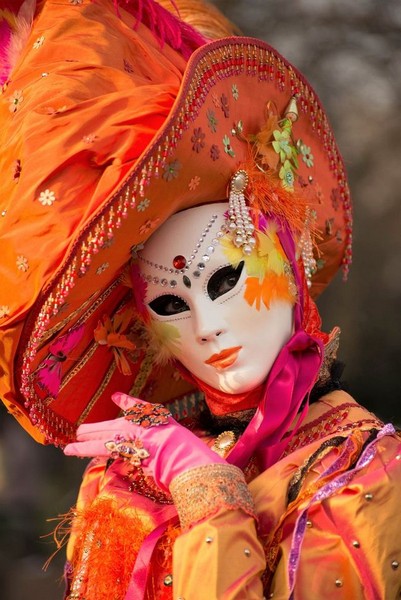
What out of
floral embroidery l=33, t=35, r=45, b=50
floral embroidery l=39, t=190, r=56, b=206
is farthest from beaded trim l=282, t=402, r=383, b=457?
floral embroidery l=33, t=35, r=45, b=50

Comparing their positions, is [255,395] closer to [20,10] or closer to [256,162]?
[256,162]

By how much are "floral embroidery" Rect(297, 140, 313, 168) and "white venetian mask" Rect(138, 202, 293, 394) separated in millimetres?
269

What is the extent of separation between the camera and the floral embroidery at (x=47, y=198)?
196 cm

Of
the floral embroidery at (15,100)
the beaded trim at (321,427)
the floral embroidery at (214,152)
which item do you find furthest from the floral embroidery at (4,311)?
the beaded trim at (321,427)

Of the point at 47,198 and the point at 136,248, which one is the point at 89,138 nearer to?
the point at 47,198

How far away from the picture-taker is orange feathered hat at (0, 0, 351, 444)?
6.45 feet

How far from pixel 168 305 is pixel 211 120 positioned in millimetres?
396

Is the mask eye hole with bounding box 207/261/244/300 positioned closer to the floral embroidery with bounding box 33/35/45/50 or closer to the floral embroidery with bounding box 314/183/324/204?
the floral embroidery with bounding box 314/183/324/204

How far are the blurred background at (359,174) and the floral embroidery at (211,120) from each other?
1.91 metres

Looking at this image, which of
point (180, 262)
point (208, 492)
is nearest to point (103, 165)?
point (180, 262)

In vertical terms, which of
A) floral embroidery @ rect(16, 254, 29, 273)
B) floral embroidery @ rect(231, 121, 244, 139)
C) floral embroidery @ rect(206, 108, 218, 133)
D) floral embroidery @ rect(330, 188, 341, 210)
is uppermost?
floral embroidery @ rect(206, 108, 218, 133)

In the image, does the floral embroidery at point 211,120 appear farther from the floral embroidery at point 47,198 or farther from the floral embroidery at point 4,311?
the floral embroidery at point 4,311

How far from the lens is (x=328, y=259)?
99.2 inches

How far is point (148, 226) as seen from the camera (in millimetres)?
2062
